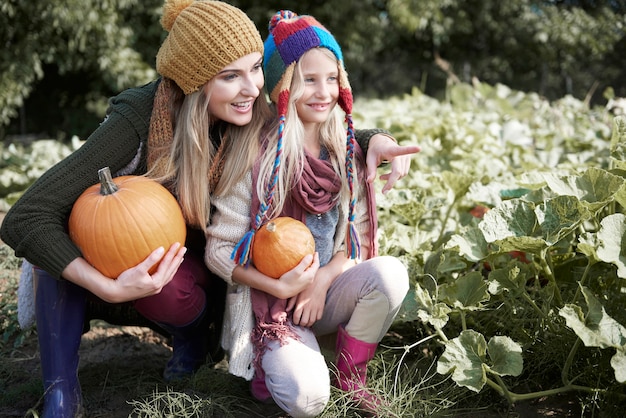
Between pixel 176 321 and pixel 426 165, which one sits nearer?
pixel 176 321

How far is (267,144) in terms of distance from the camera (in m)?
2.02

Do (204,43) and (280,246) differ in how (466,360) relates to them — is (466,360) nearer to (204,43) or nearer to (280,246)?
(280,246)

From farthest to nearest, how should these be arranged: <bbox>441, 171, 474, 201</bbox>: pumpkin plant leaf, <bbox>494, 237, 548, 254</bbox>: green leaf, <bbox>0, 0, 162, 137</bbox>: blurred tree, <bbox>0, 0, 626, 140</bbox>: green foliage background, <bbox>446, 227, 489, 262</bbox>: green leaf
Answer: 1. <bbox>0, 0, 626, 140</bbox>: green foliage background
2. <bbox>0, 0, 162, 137</bbox>: blurred tree
3. <bbox>441, 171, 474, 201</bbox>: pumpkin plant leaf
4. <bbox>446, 227, 489, 262</bbox>: green leaf
5. <bbox>494, 237, 548, 254</bbox>: green leaf

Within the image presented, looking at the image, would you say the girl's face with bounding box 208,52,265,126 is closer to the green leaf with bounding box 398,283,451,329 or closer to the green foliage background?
the green leaf with bounding box 398,283,451,329

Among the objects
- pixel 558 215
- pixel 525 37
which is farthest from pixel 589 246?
pixel 525 37

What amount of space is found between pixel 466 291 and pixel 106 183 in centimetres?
114

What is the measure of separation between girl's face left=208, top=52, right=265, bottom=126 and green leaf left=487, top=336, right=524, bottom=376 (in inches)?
39.4

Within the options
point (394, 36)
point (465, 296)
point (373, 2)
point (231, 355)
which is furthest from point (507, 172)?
point (394, 36)

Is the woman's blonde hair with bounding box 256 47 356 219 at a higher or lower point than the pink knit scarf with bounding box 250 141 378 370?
higher

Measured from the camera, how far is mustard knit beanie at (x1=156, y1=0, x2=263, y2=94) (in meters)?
1.90

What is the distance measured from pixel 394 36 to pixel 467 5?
1.86m

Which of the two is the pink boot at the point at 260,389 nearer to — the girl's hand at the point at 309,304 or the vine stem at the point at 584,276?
the girl's hand at the point at 309,304

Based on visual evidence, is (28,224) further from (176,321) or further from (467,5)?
(467,5)

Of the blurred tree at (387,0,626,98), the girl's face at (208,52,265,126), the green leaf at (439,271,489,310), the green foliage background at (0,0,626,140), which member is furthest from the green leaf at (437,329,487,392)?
the blurred tree at (387,0,626,98)
